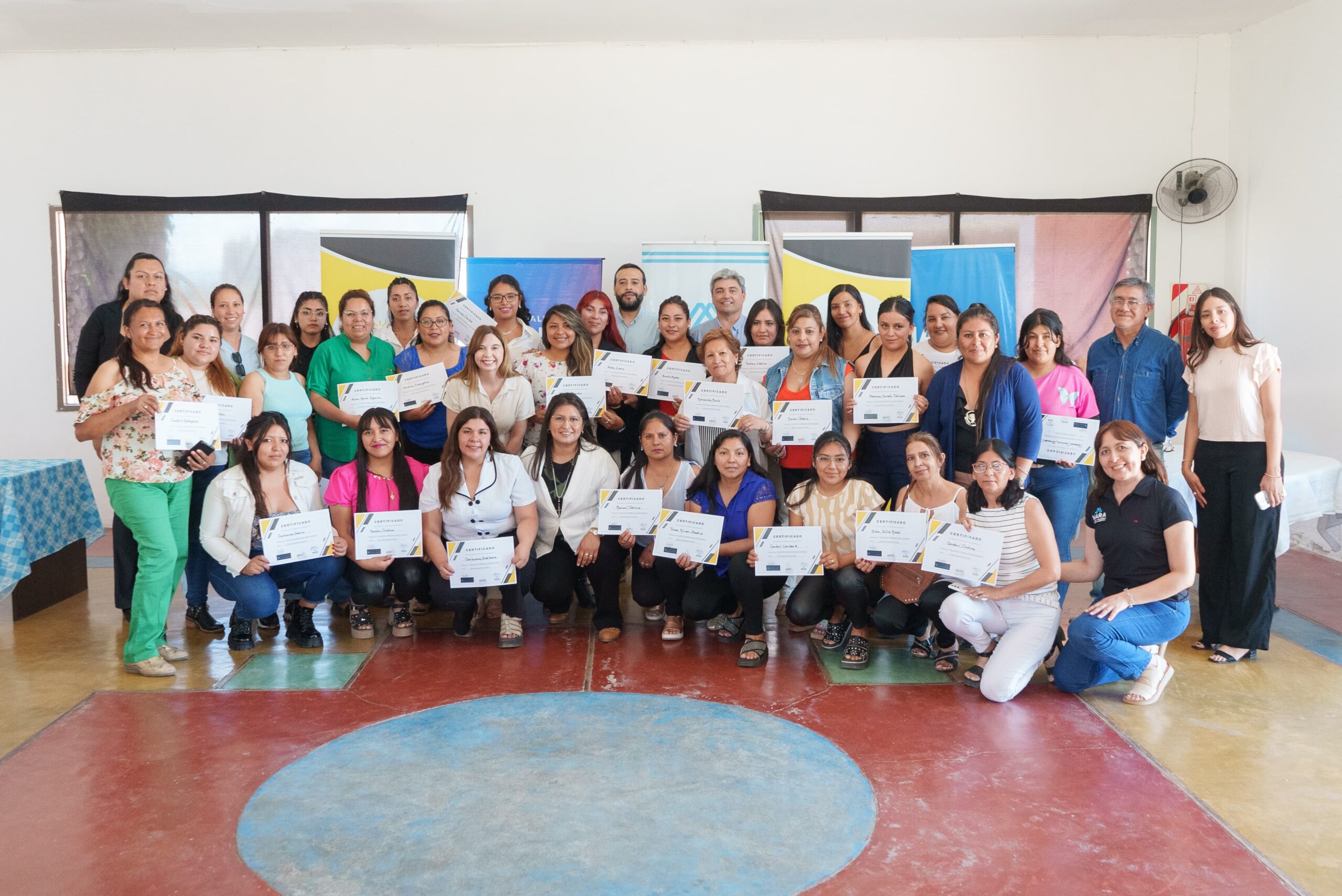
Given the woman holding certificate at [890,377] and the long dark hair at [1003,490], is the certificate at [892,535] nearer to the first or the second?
the long dark hair at [1003,490]

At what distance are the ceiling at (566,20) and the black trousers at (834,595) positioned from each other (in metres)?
4.52

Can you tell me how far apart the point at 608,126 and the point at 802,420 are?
4.16m

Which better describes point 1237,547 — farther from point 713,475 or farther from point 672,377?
point 672,377

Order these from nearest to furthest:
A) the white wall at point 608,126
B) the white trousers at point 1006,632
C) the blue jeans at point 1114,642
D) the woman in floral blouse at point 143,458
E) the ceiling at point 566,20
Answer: the blue jeans at point 1114,642, the white trousers at point 1006,632, the woman in floral blouse at point 143,458, the ceiling at point 566,20, the white wall at point 608,126

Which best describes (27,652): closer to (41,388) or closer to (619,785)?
(619,785)

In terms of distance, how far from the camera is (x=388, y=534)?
458 cm

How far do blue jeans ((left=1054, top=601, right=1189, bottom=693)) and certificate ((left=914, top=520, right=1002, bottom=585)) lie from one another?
0.39 metres

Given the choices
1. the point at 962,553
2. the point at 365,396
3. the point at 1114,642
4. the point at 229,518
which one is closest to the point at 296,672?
the point at 229,518

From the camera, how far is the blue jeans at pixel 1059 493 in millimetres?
4559

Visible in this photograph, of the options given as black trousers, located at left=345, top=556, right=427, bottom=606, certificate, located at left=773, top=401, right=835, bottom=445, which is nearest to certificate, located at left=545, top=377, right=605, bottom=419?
certificate, located at left=773, top=401, right=835, bottom=445

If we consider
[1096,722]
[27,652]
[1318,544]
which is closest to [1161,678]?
[1096,722]

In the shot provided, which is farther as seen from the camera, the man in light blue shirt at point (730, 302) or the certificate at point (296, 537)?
the man in light blue shirt at point (730, 302)

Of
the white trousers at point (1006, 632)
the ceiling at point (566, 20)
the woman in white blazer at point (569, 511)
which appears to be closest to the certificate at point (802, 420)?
the woman in white blazer at point (569, 511)

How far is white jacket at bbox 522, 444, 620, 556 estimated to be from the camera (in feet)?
15.8
